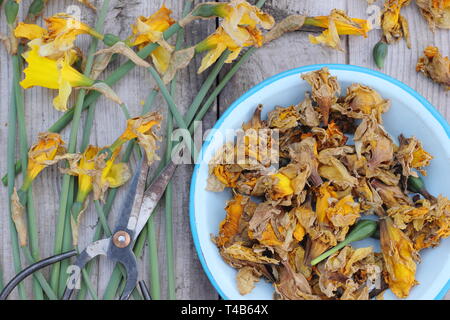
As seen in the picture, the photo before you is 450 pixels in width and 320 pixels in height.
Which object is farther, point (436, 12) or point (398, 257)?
point (436, 12)

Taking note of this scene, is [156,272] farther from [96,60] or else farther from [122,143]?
[96,60]

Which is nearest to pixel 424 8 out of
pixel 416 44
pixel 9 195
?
pixel 416 44

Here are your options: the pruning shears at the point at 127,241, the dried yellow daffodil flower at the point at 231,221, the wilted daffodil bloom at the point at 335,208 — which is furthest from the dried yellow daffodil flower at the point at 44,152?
the wilted daffodil bloom at the point at 335,208

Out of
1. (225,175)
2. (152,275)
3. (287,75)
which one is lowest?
(152,275)

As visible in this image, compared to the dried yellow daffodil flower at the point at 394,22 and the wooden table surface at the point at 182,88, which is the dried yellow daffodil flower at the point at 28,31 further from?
the dried yellow daffodil flower at the point at 394,22

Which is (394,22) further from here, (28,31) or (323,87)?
(28,31)

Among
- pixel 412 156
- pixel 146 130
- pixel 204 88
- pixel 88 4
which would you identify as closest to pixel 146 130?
pixel 146 130
